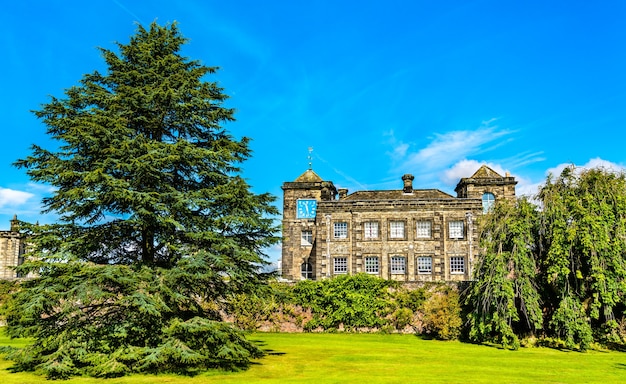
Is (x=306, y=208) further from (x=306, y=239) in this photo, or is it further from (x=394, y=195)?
(x=394, y=195)

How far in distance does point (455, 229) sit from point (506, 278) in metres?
18.4

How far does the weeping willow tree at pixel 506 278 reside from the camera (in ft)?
78.1

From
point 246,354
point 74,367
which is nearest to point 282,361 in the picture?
point 246,354

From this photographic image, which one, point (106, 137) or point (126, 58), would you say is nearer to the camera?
point (106, 137)

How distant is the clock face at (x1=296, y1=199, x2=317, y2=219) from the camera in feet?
157

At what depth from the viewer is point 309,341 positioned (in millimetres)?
25578

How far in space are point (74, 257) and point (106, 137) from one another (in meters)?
3.58

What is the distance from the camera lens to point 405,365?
58.0ft

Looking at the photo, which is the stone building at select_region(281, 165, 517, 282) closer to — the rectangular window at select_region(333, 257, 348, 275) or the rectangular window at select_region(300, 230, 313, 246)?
A: the rectangular window at select_region(333, 257, 348, 275)

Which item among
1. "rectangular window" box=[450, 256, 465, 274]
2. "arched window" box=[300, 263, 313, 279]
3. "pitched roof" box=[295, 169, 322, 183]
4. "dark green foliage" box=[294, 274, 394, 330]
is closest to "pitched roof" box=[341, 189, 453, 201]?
"pitched roof" box=[295, 169, 322, 183]

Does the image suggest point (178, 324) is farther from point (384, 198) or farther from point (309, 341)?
point (384, 198)

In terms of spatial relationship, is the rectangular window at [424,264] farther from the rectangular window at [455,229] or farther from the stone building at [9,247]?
the stone building at [9,247]

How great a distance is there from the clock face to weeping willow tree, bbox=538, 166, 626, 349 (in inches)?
978

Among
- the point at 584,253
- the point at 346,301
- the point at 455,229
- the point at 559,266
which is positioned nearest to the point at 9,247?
the point at 346,301
